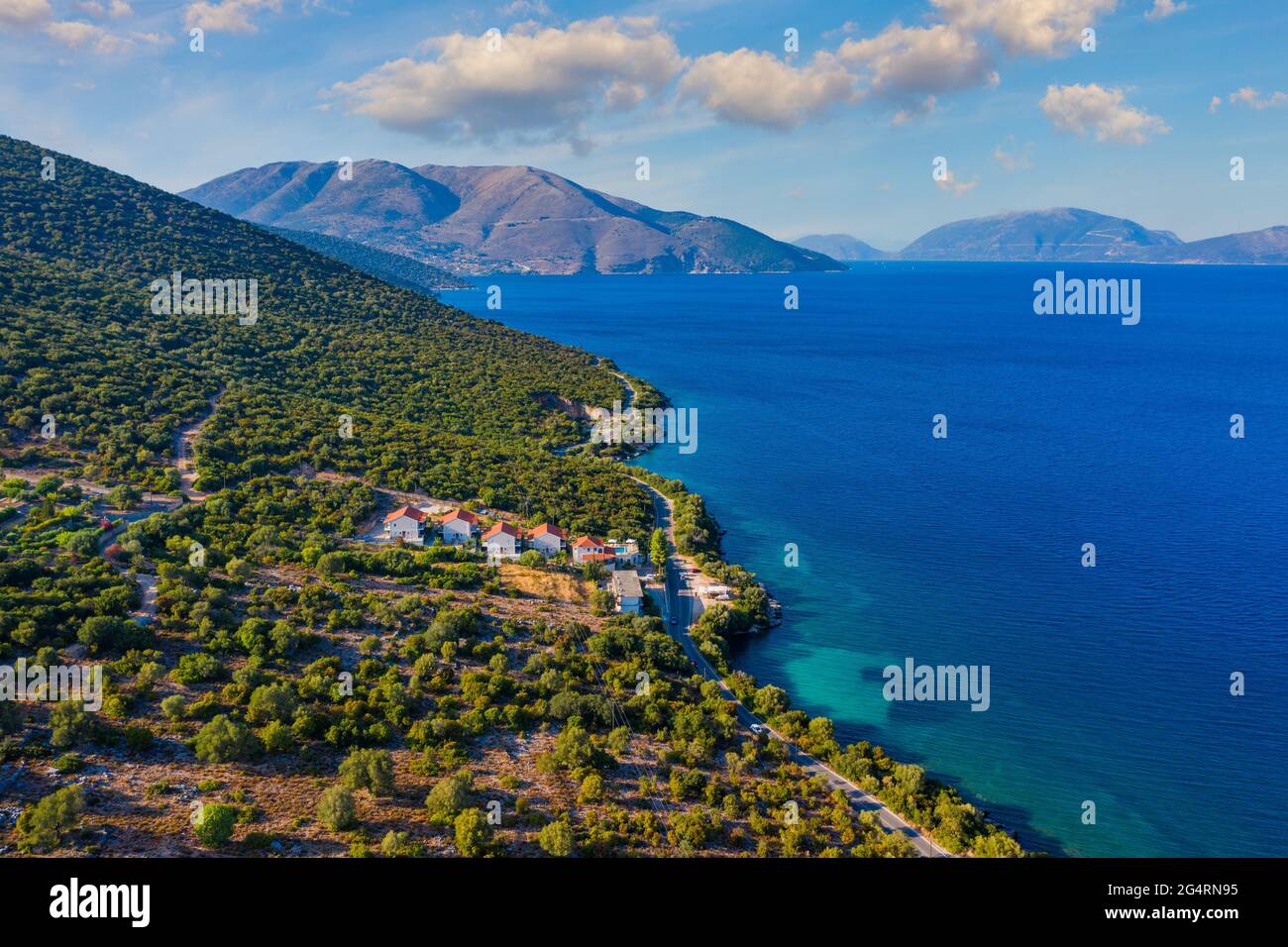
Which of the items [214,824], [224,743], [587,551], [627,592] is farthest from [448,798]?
[587,551]

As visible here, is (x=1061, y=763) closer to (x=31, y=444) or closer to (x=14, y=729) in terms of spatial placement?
(x=14, y=729)

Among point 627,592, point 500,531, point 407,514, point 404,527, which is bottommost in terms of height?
point 627,592

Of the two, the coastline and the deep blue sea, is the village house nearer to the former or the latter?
the coastline

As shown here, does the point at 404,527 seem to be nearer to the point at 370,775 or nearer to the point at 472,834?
the point at 370,775

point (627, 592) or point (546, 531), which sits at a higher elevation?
point (546, 531)

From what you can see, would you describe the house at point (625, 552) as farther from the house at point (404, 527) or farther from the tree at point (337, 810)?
the tree at point (337, 810)

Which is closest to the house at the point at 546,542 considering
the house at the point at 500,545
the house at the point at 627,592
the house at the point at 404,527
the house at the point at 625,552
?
the house at the point at 500,545

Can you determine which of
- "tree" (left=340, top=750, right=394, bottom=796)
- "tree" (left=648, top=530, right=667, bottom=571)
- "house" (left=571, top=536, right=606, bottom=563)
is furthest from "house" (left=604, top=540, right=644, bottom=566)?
"tree" (left=340, top=750, right=394, bottom=796)
